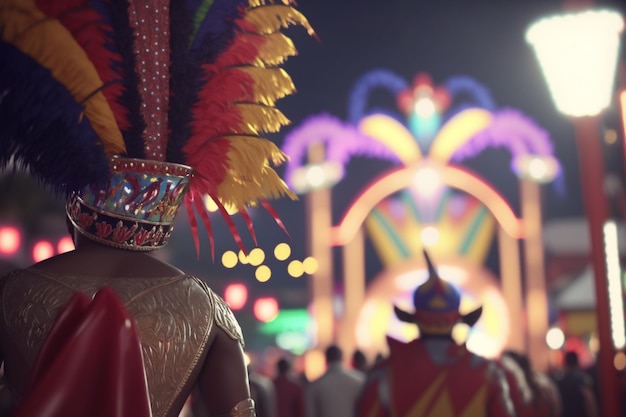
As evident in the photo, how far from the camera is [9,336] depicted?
2.19 metres

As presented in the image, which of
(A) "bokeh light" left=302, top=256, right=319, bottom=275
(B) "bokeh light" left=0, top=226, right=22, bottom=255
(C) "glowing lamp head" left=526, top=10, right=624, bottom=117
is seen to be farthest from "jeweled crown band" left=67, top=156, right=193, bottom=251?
(A) "bokeh light" left=302, top=256, right=319, bottom=275

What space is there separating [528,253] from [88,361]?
87.1ft

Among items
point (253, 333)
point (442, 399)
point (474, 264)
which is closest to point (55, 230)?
point (474, 264)

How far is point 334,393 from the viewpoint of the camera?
9.11 metres

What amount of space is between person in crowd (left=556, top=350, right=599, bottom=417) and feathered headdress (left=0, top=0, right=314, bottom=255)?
8976mm

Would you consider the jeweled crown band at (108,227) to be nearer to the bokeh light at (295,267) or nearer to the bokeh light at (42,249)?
the bokeh light at (42,249)

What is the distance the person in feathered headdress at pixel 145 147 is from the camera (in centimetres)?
219

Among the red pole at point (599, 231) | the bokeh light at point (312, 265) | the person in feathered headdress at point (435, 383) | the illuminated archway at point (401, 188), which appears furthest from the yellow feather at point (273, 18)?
the illuminated archway at point (401, 188)

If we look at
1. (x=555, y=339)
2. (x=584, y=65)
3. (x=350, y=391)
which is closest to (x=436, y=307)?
(x=584, y=65)

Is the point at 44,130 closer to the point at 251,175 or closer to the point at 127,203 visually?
the point at 127,203

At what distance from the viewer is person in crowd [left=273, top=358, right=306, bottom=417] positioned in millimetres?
10750

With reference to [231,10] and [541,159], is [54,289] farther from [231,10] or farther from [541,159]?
[541,159]

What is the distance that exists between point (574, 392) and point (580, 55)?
5646 mm

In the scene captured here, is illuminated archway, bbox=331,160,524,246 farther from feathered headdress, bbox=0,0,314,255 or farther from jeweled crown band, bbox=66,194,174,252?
jeweled crown band, bbox=66,194,174,252
